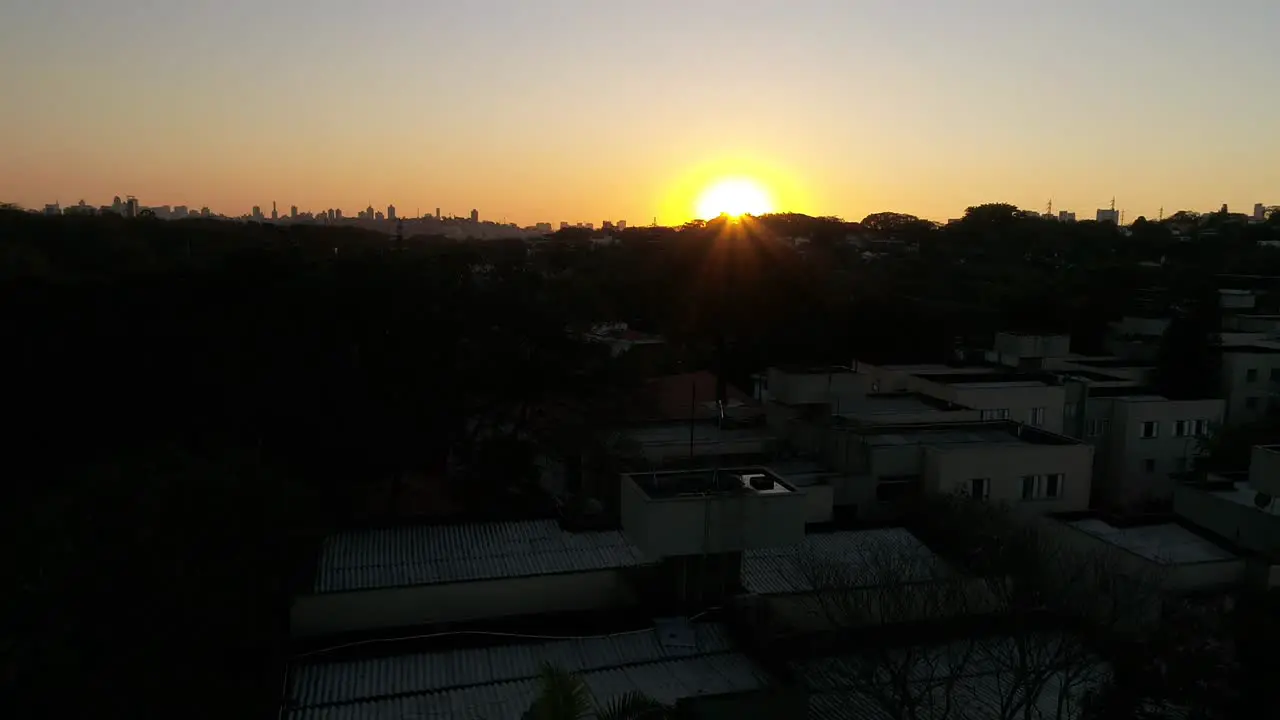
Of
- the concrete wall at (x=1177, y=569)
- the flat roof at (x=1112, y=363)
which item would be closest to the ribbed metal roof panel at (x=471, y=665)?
the concrete wall at (x=1177, y=569)

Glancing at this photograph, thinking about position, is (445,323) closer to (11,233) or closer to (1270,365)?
(1270,365)

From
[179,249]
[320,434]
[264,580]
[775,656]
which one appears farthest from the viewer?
[179,249]

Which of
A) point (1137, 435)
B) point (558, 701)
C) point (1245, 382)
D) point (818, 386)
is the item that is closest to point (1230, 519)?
point (818, 386)

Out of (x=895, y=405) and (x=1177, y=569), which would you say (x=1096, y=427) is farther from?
(x=1177, y=569)

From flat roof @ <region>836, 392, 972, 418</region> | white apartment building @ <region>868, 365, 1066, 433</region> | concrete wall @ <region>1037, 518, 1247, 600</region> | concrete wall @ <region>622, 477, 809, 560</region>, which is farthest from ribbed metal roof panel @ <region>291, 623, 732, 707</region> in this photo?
white apartment building @ <region>868, 365, 1066, 433</region>

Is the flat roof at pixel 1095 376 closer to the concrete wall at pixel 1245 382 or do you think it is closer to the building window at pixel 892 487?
the concrete wall at pixel 1245 382

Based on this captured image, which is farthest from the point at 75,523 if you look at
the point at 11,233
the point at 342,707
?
the point at 11,233

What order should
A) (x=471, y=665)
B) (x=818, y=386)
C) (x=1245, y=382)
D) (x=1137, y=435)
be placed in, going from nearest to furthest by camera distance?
(x=471, y=665) < (x=818, y=386) < (x=1137, y=435) < (x=1245, y=382)
